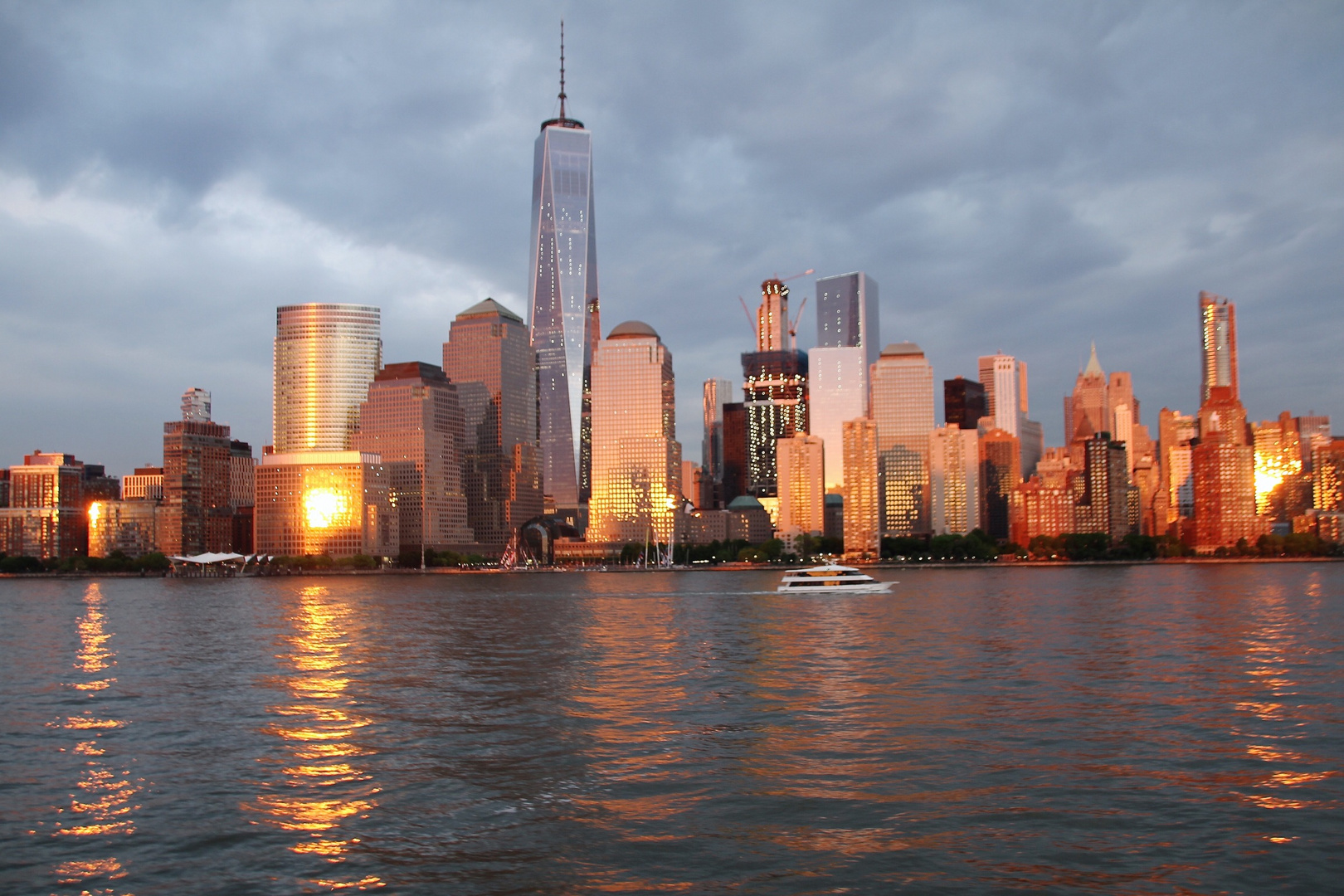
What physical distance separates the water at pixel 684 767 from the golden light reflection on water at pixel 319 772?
0.55 feet

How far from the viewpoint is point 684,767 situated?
36.8 metres

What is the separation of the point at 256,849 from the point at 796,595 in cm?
12465

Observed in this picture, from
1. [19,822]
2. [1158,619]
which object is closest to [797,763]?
[19,822]

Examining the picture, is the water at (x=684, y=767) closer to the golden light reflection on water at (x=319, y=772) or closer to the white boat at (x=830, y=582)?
the golden light reflection on water at (x=319, y=772)

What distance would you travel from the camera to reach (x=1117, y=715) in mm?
45594

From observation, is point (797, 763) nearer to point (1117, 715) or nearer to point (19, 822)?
point (1117, 715)

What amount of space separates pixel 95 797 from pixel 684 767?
18216 mm

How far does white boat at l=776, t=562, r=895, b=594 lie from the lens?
476ft

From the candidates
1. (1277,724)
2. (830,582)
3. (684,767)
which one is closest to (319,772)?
(684,767)

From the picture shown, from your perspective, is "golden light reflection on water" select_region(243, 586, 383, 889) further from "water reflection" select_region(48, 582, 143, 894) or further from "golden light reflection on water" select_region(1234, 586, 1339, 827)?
"golden light reflection on water" select_region(1234, 586, 1339, 827)

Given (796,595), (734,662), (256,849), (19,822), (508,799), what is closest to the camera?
(256,849)

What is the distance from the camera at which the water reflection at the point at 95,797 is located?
86.8 ft

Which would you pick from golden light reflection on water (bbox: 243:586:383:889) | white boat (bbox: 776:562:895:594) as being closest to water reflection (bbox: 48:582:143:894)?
golden light reflection on water (bbox: 243:586:383:889)

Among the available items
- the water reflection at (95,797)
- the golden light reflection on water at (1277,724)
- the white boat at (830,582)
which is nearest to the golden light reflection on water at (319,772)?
the water reflection at (95,797)
